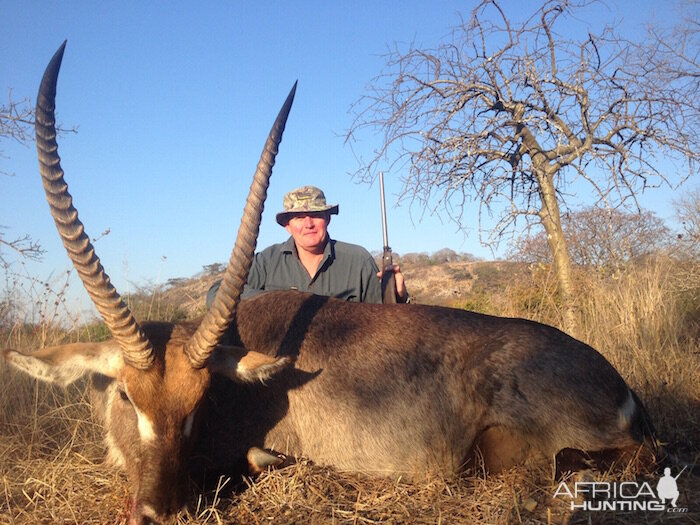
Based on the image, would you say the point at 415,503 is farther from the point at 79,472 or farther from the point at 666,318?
the point at 666,318

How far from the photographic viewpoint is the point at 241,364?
10.5ft

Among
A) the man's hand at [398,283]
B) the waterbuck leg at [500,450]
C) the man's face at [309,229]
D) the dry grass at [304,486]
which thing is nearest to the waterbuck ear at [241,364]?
the dry grass at [304,486]

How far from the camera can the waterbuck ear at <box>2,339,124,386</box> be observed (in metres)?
3.02

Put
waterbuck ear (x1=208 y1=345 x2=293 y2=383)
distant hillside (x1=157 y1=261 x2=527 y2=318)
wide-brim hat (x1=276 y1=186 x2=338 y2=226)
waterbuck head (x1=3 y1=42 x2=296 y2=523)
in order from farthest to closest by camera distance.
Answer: distant hillside (x1=157 y1=261 x2=527 y2=318) → wide-brim hat (x1=276 y1=186 x2=338 y2=226) → waterbuck ear (x1=208 y1=345 x2=293 y2=383) → waterbuck head (x1=3 y1=42 x2=296 y2=523)

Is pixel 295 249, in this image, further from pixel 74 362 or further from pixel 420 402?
pixel 74 362

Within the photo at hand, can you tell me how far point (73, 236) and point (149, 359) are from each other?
2.40ft

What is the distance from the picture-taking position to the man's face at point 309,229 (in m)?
5.93

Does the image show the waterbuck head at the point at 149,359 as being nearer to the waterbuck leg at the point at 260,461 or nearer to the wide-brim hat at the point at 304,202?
the waterbuck leg at the point at 260,461

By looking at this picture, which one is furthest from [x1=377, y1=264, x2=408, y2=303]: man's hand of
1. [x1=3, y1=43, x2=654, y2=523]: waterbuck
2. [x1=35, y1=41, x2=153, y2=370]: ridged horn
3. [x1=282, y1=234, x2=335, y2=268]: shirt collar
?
[x1=35, y1=41, x2=153, y2=370]: ridged horn

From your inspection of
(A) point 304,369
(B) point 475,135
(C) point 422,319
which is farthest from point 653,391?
(B) point 475,135

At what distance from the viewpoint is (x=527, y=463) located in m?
3.56

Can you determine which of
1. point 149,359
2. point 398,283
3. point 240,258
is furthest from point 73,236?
point 398,283

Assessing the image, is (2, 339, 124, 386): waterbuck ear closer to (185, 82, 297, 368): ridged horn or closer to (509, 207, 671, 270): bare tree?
(185, 82, 297, 368): ridged horn

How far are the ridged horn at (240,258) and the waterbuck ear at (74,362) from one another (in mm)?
449
